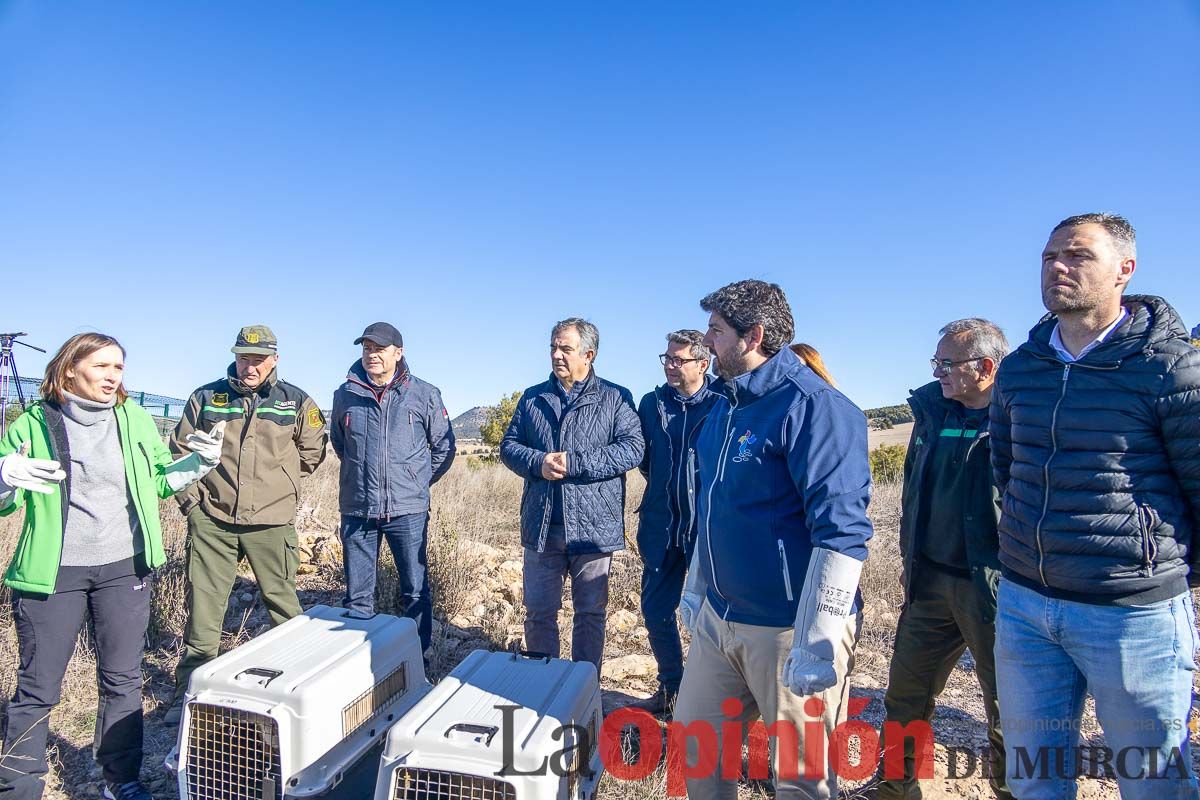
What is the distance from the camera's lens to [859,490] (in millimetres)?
2057

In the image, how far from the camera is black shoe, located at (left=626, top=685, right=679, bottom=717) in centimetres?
373

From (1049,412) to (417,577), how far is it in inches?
134

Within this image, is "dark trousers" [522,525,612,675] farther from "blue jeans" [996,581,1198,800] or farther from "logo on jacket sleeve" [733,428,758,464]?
"blue jeans" [996,581,1198,800]

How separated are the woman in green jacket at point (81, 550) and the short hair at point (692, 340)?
8.97 feet

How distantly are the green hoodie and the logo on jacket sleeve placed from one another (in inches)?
99.4

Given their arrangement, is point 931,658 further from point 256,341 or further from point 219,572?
point 256,341

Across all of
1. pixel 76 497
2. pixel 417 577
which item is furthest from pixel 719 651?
pixel 76 497

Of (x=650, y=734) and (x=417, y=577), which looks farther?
(x=417, y=577)

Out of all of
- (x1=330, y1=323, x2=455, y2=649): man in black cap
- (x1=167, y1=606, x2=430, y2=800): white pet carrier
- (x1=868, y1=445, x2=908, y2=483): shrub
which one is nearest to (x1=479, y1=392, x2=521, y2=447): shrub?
(x1=868, y1=445, x2=908, y2=483): shrub

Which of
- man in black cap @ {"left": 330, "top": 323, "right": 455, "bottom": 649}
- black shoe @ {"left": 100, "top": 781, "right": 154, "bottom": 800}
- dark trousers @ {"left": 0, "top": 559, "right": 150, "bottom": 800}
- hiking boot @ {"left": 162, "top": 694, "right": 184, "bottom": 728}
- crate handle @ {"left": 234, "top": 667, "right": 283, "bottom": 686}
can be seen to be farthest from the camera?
man in black cap @ {"left": 330, "top": 323, "right": 455, "bottom": 649}

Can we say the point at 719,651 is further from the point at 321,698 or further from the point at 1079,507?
the point at 321,698

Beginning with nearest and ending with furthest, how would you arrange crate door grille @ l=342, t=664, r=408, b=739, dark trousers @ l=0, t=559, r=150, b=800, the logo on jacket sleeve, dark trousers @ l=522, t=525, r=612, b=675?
the logo on jacket sleeve
crate door grille @ l=342, t=664, r=408, b=739
dark trousers @ l=0, t=559, r=150, b=800
dark trousers @ l=522, t=525, r=612, b=675

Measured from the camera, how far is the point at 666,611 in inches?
149

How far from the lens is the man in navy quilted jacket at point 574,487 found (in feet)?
12.1
